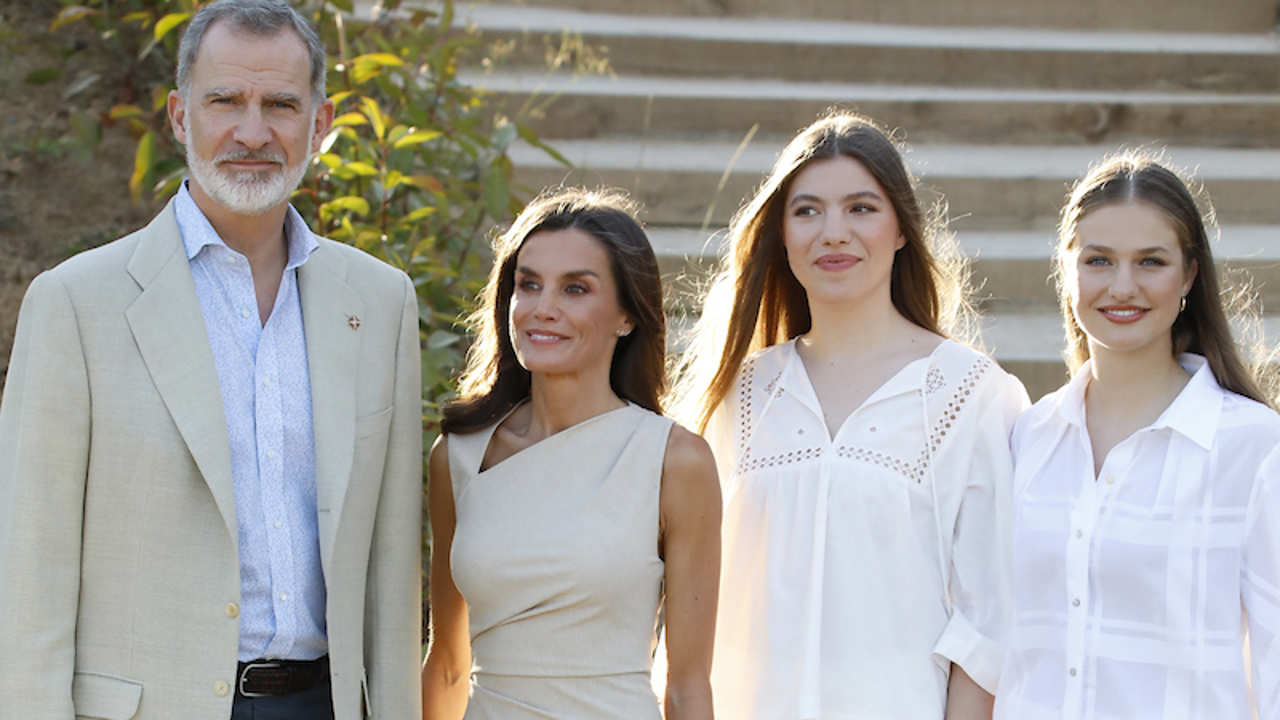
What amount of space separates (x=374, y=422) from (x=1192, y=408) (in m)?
1.35

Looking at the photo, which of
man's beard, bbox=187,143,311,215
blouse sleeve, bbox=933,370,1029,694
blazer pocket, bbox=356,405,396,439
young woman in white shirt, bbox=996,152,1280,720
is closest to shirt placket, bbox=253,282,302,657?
blazer pocket, bbox=356,405,396,439

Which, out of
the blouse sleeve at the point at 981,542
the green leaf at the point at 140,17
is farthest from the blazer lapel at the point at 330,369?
the green leaf at the point at 140,17

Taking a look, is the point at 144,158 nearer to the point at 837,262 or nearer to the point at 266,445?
the point at 266,445

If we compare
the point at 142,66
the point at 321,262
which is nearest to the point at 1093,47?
the point at 142,66

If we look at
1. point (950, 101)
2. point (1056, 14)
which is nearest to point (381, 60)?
point (950, 101)

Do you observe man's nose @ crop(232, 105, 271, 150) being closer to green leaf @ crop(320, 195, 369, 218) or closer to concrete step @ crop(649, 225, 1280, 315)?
green leaf @ crop(320, 195, 369, 218)

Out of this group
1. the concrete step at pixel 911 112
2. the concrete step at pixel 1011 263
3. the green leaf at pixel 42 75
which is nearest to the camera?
the green leaf at pixel 42 75

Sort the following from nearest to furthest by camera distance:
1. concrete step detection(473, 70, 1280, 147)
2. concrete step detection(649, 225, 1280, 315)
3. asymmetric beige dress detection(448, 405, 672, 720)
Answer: asymmetric beige dress detection(448, 405, 672, 720), concrete step detection(649, 225, 1280, 315), concrete step detection(473, 70, 1280, 147)

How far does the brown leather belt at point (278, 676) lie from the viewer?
84.9 inches

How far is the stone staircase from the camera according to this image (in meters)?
5.16

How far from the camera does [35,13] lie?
15.3 feet

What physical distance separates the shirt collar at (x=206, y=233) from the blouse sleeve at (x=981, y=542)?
116 cm

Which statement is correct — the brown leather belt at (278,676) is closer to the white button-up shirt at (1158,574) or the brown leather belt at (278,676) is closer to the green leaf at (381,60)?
the white button-up shirt at (1158,574)

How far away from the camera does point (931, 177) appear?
5.27 meters
